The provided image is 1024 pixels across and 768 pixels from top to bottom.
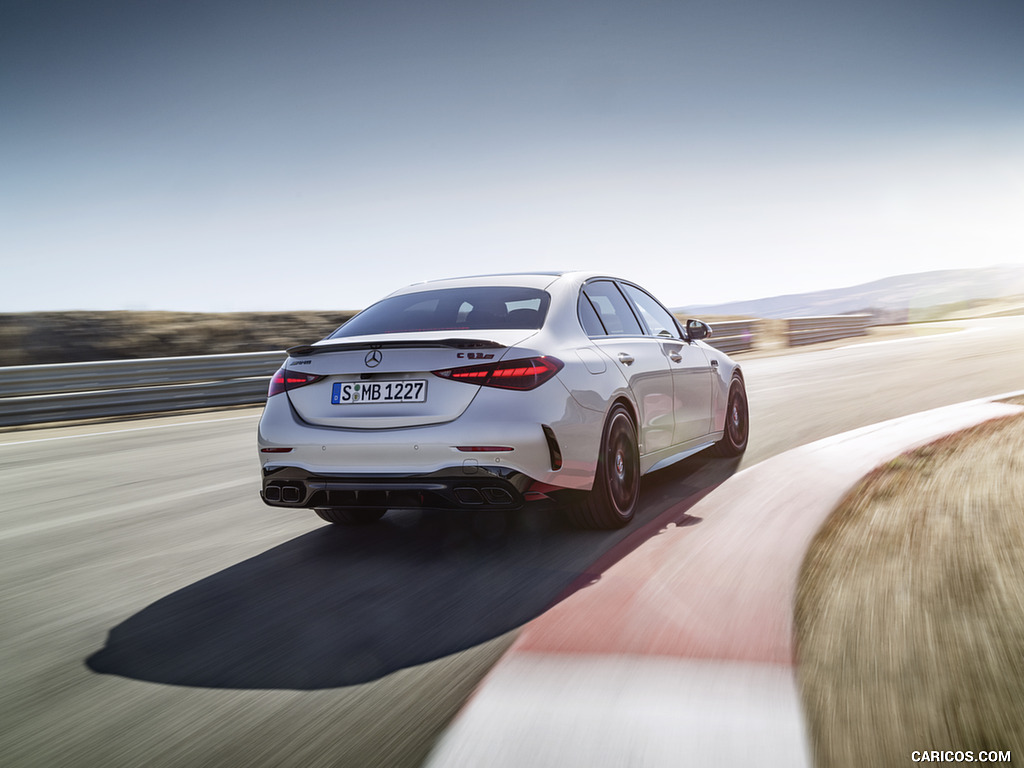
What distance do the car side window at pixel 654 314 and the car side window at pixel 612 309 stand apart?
0.23m

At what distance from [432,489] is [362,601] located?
646 millimetres

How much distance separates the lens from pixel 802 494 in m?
5.85

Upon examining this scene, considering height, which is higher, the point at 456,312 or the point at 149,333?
the point at 456,312

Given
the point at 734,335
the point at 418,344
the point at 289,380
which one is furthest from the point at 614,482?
the point at 734,335

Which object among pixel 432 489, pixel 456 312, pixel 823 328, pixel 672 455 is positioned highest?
pixel 456 312

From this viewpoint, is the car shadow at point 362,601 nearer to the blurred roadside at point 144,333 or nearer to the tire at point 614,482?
the tire at point 614,482

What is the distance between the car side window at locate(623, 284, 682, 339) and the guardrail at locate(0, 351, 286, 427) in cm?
685

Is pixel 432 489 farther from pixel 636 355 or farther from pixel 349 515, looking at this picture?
pixel 636 355

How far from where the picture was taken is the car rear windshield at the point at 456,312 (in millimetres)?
4980

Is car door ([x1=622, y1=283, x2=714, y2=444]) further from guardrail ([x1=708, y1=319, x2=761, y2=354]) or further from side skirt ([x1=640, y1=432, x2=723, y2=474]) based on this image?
guardrail ([x1=708, y1=319, x2=761, y2=354])

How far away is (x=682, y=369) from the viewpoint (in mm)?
6410

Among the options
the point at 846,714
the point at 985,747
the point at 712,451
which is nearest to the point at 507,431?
the point at 846,714

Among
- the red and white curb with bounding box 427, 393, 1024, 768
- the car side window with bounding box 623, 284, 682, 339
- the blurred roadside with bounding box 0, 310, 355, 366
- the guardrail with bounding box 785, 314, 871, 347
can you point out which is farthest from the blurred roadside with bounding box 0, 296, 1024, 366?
the red and white curb with bounding box 427, 393, 1024, 768

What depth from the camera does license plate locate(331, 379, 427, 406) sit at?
443 cm
